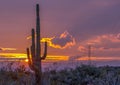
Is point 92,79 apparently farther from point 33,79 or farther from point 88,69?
point 33,79

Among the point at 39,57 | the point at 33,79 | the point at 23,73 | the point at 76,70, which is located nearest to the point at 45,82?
the point at 33,79

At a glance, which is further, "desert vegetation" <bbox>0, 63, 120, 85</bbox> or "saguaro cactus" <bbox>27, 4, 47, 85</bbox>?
"desert vegetation" <bbox>0, 63, 120, 85</bbox>

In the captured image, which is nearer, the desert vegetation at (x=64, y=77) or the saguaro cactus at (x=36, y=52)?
the saguaro cactus at (x=36, y=52)

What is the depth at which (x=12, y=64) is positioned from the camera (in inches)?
907

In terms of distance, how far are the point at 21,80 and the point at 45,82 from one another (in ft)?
5.71

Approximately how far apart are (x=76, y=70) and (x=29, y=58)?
8730mm

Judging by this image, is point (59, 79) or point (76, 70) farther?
point (76, 70)

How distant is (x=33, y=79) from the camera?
19234 millimetres

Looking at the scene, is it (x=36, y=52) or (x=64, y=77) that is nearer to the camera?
(x=36, y=52)

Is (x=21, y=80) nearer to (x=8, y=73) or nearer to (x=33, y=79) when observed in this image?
(x=33, y=79)

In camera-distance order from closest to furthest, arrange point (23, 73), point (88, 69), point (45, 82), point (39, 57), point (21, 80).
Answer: point (39, 57) → point (45, 82) → point (21, 80) → point (23, 73) → point (88, 69)

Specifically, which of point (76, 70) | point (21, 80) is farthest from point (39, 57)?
point (76, 70)

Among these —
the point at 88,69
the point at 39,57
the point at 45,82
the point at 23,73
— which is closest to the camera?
the point at 39,57

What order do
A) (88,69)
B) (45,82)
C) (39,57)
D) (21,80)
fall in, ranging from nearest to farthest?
1. (39,57)
2. (45,82)
3. (21,80)
4. (88,69)
